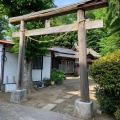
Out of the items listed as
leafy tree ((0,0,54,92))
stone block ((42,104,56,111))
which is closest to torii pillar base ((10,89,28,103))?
stone block ((42,104,56,111))

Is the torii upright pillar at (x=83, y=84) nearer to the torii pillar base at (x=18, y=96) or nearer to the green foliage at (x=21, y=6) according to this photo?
the torii pillar base at (x=18, y=96)

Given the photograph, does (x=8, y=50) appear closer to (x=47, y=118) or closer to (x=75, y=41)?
(x=47, y=118)

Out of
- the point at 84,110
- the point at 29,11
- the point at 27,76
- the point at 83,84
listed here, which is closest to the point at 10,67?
the point at 27,76

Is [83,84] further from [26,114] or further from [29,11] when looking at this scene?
[29,11]

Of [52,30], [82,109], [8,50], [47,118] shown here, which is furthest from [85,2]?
[8,50]

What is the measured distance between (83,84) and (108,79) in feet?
3.29

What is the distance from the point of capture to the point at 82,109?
5352 mm

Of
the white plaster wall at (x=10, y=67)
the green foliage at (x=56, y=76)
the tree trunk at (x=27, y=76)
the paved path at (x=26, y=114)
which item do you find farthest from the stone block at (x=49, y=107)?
the green foliage at (x=56, y=76)

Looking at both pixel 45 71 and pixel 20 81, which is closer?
pixel 20 81

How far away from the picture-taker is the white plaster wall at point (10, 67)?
34.3ft

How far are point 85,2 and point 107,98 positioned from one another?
3349 mm

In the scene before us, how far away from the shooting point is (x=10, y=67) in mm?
10797

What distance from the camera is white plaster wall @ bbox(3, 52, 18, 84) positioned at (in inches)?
412

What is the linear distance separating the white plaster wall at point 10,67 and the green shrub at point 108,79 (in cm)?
682
